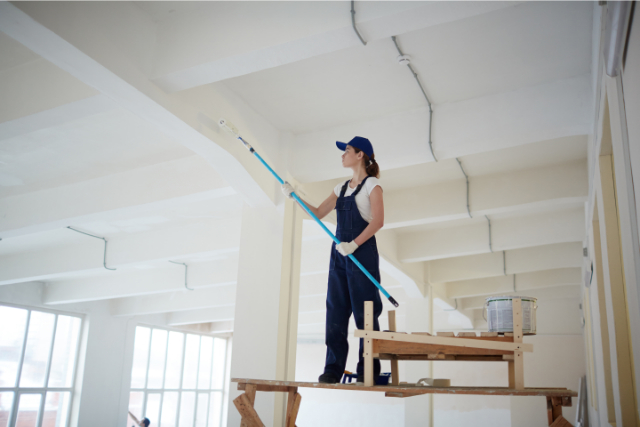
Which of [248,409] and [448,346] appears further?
[248,409]

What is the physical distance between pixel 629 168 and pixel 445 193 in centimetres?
451

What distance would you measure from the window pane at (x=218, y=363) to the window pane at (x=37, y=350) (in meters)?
6.70

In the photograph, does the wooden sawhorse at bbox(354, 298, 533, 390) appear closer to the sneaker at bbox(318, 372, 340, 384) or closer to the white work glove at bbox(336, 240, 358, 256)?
the sneaker at bbox(318, 372, 340, 384)

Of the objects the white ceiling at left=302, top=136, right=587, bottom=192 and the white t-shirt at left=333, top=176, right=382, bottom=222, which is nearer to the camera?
the white t-shirt at left=333, top=176, right=382, bottom=222

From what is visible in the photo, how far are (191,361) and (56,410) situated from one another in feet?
16.5

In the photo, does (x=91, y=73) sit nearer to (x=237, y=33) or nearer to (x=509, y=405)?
(x=237, y=33)

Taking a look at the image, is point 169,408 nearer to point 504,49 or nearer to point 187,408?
point 187,408

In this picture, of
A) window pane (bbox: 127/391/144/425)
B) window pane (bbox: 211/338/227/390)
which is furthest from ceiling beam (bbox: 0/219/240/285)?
window pane (bbox: 211/338/227/390)

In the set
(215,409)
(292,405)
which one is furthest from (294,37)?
(215,409)

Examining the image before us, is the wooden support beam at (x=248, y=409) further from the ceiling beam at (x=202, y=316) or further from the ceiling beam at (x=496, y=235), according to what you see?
the ceiling beam at (x=202, y=316)

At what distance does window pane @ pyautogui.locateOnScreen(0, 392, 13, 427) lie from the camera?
34.7 ft

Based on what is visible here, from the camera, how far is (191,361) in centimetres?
1623

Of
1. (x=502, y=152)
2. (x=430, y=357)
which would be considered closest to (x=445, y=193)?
(x=502, y=152)

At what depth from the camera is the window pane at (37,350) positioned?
1099cm
